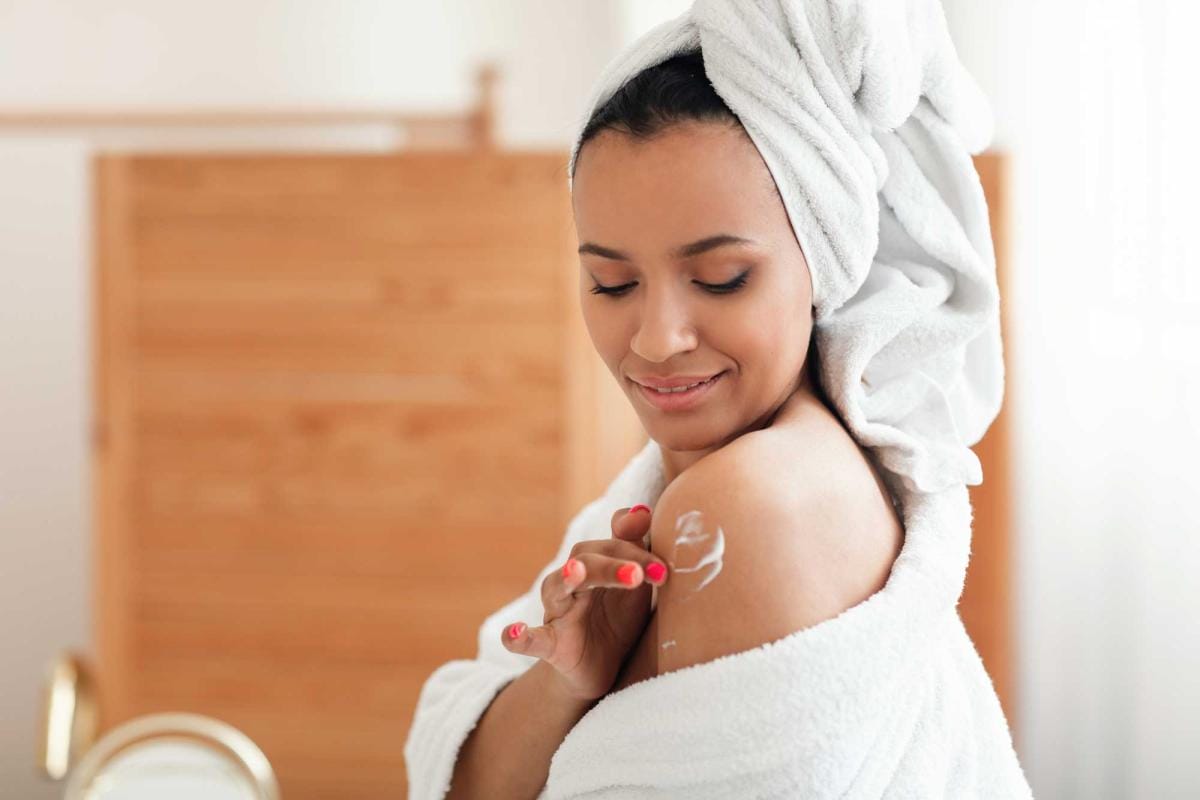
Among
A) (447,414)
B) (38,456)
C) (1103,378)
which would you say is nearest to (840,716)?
(1103,378)

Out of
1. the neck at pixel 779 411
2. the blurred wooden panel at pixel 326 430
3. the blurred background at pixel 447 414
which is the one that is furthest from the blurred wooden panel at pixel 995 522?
the neck at pixel 779 411

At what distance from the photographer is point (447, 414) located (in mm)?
2373

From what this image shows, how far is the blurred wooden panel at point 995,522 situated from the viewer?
2162 mm

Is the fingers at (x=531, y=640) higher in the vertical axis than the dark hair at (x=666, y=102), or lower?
lower

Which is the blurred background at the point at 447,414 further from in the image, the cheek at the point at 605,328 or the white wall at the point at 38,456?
the cheek at the point at 605,328

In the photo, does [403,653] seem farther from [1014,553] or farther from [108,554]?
[1014,553]

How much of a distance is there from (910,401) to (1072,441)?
1.56 meters

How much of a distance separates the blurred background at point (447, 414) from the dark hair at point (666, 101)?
1393 mm

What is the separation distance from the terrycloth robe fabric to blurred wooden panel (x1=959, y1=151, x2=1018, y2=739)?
1.47m

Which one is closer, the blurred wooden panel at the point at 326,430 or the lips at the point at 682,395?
the lips at the point at 682,395

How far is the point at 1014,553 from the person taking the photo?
2262 mm

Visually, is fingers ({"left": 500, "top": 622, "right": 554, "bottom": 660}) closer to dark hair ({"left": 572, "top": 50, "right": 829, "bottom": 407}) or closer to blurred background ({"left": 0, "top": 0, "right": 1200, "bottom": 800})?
dark hair ({"left": 572, "top": 50, "right": 829, "bottom": 407})

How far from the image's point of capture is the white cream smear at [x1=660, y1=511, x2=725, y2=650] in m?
0.59

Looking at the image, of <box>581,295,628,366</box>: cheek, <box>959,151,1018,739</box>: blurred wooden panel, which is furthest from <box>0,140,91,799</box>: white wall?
<box>581,295,628,366</box>: cheek
